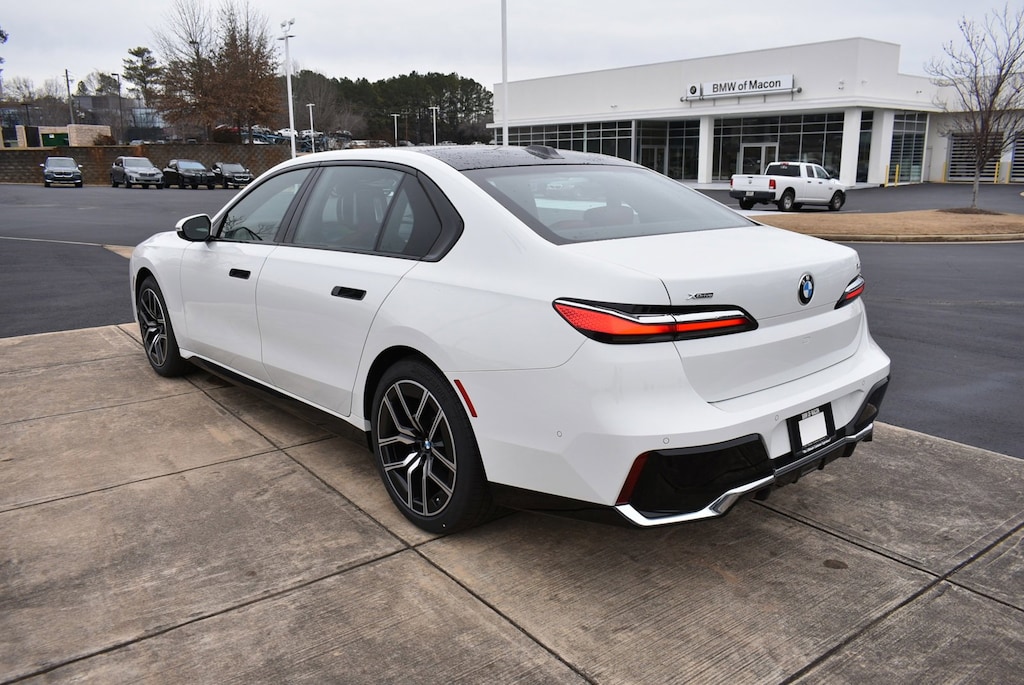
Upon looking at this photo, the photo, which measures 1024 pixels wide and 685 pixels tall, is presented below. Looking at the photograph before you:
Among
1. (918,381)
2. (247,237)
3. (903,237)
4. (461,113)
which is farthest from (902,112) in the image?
(461,113)

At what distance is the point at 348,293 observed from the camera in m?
3.90

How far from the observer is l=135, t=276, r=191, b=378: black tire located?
19.5 feet

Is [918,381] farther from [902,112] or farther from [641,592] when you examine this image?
[902,112]

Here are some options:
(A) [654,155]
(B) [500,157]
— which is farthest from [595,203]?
(A) [654,155]

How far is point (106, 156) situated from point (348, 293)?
185 ft

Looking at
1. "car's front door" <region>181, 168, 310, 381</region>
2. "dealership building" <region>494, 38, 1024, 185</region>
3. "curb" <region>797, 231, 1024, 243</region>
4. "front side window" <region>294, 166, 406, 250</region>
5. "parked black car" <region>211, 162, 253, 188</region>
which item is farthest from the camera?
"parked black car" <region>211, 162, 253, 188</region>

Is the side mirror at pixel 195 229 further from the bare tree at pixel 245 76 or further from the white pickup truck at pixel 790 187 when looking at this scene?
the bare tree at pixel 245 76

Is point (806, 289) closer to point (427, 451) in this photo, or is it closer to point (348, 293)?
point (427, 451)

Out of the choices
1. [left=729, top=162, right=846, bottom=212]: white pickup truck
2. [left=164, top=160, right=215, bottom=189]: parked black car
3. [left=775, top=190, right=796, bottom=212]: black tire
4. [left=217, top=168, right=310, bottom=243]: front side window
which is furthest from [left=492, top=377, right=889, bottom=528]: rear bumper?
[left=164, top=160, right=215, bottom=189]: parked black car

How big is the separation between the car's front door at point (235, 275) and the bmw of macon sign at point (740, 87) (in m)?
39.4

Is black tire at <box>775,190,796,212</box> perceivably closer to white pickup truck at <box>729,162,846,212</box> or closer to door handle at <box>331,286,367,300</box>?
white pickup truck at <box>729,162,846,212</box>

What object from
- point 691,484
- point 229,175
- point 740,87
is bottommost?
point 691,484

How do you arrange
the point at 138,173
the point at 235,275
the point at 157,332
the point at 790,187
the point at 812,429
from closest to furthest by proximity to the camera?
the point at 812,429 → the point at 235,275 → the point at 157,332 → the point at 790,187 → the point at 138,173

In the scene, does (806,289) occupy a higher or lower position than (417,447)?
A: higher
